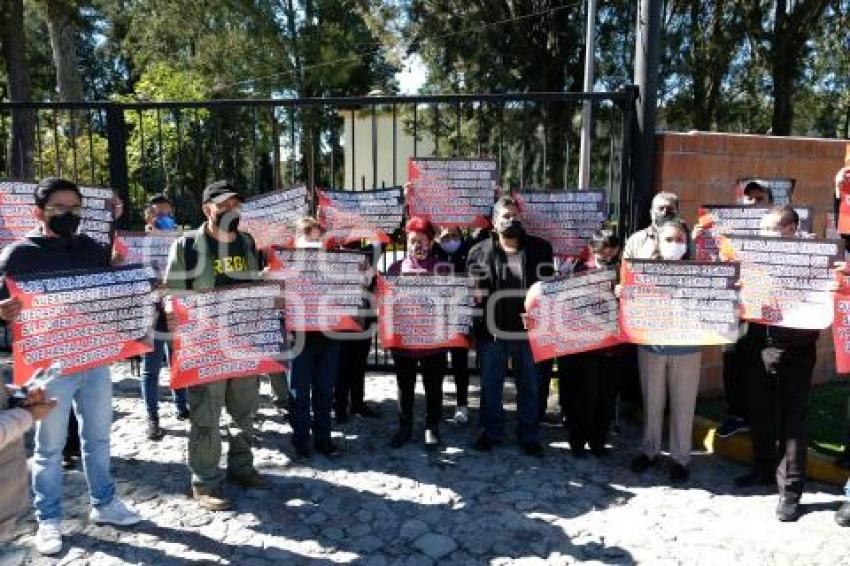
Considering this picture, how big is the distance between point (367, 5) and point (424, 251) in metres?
19.5

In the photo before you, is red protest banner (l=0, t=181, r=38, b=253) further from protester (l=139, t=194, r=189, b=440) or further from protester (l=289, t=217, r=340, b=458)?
protester (l=289, t=217, r=340, b=458)

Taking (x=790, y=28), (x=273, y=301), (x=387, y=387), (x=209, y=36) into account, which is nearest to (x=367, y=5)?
(x=209, y=36)

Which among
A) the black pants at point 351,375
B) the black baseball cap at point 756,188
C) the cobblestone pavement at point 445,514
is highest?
the black baseball cap at point 756,188

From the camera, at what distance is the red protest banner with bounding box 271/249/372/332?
5223 millimetres

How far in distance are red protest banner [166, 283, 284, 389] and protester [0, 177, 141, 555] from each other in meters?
0.47

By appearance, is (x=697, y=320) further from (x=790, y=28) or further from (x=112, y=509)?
(x=790, y=28)

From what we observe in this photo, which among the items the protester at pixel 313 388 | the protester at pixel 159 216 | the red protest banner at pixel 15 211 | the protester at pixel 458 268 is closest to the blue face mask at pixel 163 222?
the protester at pixel 159 216

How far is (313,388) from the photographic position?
5375 mm

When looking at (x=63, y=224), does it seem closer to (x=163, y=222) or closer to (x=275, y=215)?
(x=275, y=215)

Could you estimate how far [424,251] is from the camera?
5539 millimetres

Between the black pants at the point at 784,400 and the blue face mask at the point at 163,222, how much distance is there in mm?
4763

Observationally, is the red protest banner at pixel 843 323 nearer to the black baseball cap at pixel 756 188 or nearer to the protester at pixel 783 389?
the protester at pixel 783 389

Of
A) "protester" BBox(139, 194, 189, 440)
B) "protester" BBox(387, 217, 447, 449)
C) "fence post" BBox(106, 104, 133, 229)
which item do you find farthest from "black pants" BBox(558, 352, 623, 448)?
"fence post" BBox(106, 104, 133, 229)

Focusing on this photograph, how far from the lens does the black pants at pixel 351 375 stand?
237 inches
